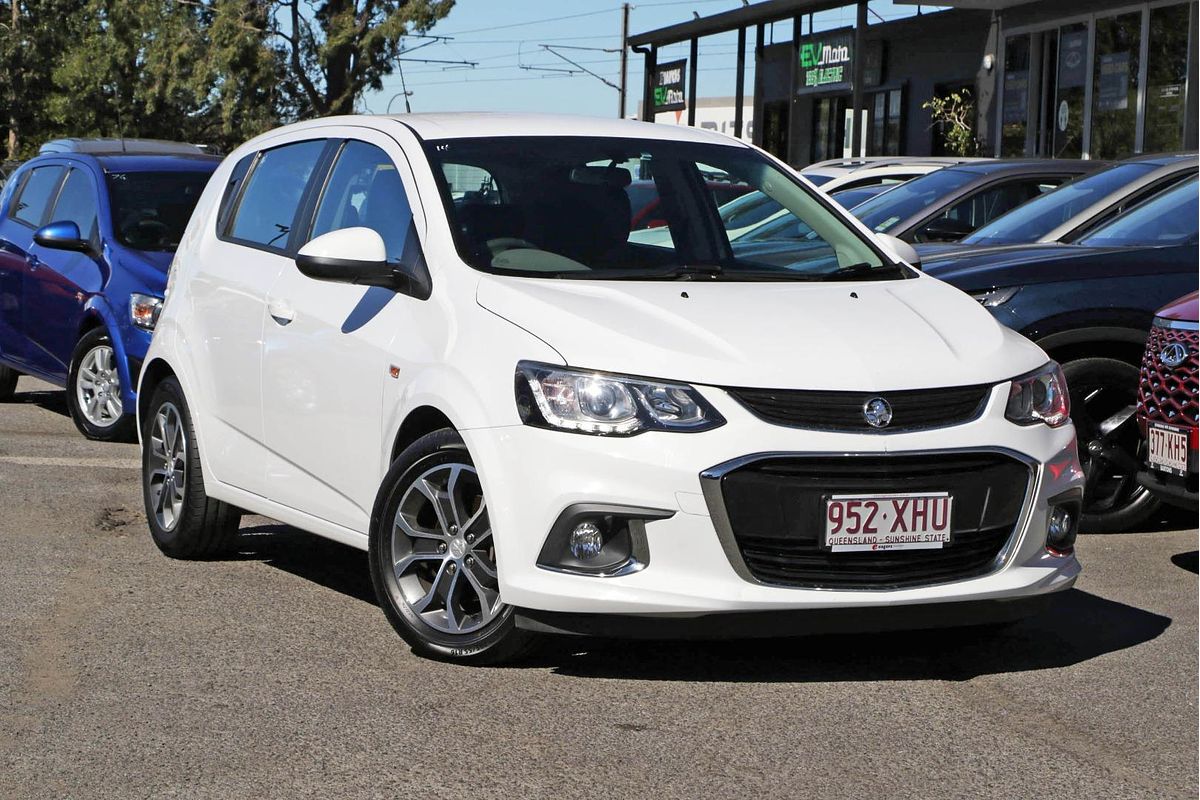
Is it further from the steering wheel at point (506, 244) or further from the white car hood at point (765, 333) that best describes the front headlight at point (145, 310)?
the white car hood at point (765, 333)

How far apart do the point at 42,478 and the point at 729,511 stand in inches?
194

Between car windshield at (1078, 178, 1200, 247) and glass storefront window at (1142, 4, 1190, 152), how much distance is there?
52.9 feet

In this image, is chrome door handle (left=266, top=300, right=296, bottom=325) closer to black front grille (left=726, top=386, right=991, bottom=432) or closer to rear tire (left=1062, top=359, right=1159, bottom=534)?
black front grille (left=726, top=386, right=991, bottom=432)

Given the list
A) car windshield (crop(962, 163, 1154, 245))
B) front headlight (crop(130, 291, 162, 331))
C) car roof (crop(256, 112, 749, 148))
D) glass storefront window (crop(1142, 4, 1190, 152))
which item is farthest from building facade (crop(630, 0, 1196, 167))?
car roof (crop(256, 112, 749, 148))

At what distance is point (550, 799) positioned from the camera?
155 inches

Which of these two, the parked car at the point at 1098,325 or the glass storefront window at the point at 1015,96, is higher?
the glass storefront window at the point at 1015,96

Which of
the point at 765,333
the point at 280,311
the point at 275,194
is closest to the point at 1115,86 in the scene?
the point at 275,194

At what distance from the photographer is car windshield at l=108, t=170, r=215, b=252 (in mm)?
10195

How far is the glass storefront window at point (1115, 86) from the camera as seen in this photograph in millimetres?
25000

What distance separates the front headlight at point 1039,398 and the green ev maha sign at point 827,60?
27460 millimetres

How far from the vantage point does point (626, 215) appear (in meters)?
5.71

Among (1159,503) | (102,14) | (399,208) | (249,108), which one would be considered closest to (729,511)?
(399,208)

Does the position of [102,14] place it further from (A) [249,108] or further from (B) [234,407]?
(B) [234,407]

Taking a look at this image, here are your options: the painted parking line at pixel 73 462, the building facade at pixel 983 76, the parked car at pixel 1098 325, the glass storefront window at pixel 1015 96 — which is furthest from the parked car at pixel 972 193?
the glass storefront window at pixel 1015 96
